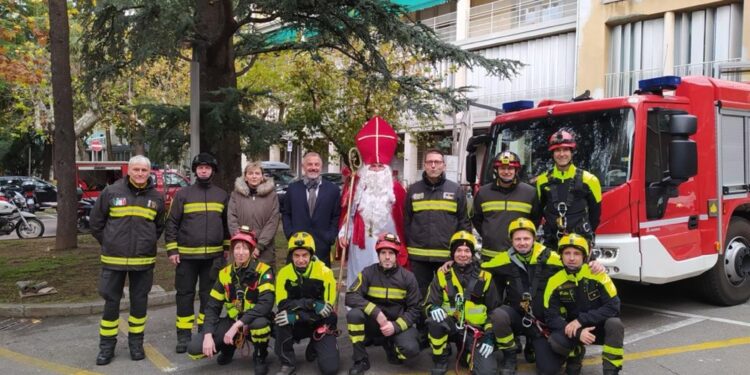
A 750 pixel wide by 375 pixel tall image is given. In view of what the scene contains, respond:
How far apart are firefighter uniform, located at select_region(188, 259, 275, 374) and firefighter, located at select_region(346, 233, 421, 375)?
2.32ft

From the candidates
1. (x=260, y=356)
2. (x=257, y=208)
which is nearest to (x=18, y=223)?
(x=257, y=208)

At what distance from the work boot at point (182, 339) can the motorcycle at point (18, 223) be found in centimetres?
1128

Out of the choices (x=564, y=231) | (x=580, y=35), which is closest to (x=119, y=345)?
(x=564, y=231)

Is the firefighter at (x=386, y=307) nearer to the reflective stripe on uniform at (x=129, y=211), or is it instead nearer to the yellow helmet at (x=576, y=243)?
the yellow helmet at (x=576, y=243)

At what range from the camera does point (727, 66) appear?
29.9 ft

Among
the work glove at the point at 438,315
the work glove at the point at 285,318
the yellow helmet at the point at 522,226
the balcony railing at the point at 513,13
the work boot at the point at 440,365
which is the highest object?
the balcony railing at the point at 513,13

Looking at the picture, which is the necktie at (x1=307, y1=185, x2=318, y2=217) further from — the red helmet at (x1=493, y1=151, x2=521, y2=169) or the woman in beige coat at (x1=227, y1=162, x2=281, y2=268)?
the red helmet at (x1=493, y1=151, x2=521, y2=169)

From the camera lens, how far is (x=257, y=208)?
5.87 m

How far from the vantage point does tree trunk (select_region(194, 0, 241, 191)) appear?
353 inches

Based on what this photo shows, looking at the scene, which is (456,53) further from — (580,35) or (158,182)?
(580,35)

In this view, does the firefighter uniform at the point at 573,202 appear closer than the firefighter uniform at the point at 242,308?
No

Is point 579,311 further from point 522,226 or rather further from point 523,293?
point 522,226

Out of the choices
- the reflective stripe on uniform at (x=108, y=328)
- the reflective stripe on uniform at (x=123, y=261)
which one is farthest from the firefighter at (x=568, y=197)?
the reflective stripe on uniform at (x=108, y=328)

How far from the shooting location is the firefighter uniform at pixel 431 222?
220 inches
